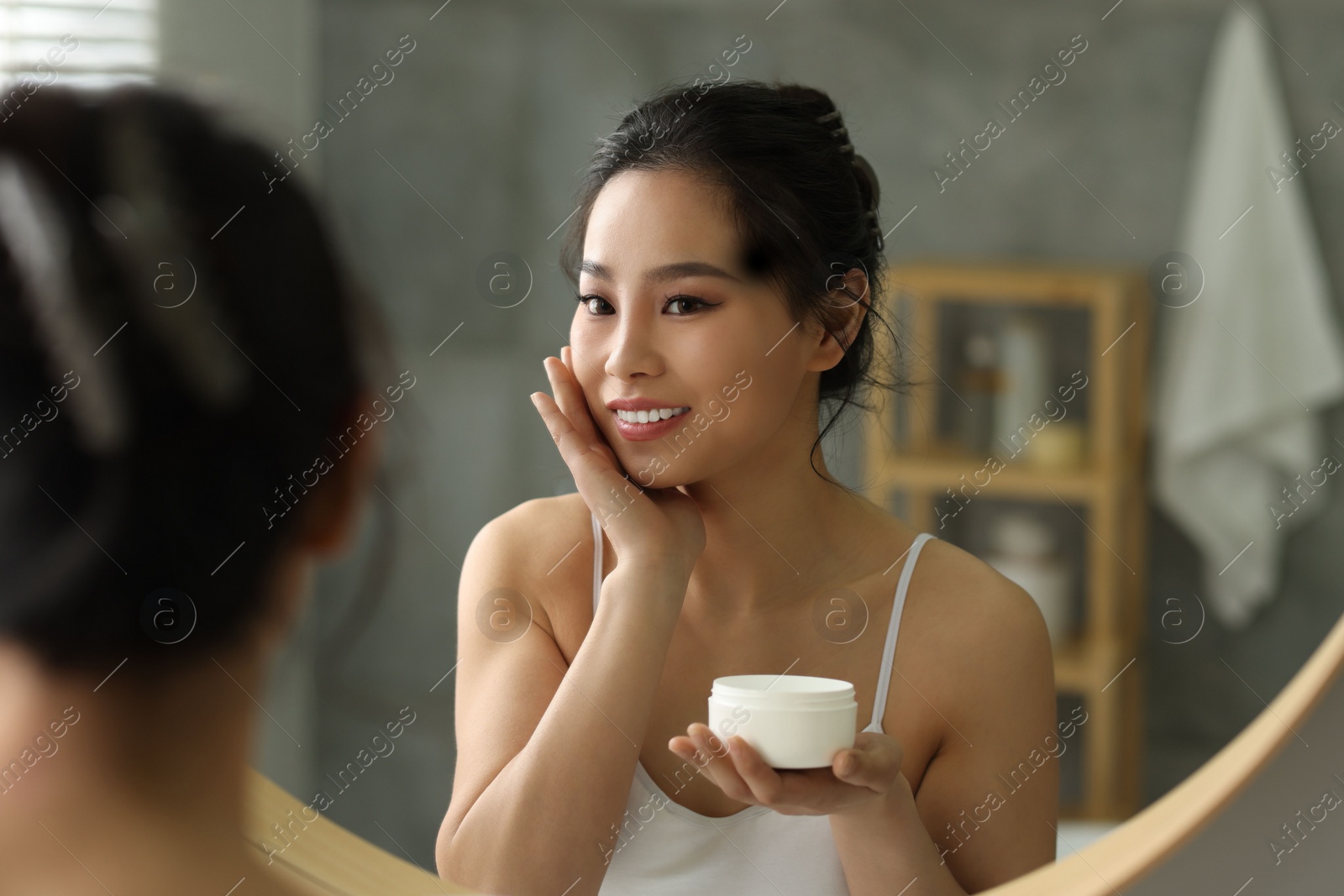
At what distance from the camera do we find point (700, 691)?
0.66m

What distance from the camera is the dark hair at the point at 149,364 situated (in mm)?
209

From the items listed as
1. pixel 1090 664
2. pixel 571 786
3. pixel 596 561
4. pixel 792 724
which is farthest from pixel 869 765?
pixel 1090 664

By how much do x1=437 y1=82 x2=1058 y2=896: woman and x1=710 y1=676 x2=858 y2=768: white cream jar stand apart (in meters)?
0.03

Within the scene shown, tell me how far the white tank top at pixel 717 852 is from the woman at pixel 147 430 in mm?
380

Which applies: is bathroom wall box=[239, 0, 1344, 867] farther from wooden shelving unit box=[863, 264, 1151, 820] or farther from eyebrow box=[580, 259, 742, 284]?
eyebrow box=[580, 259, 742, 284]

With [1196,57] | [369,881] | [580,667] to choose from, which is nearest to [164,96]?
[369,881]

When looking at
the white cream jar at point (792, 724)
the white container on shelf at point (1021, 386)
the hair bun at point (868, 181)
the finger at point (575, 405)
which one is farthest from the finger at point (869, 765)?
the white container on shelf at point (1021, 386)

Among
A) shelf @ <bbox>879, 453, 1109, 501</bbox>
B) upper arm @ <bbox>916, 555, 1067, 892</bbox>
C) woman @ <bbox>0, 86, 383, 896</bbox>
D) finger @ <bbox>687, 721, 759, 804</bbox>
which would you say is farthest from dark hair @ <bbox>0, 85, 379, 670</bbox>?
shelf @ <bbox>879, 453, 1109, 501</bbox>

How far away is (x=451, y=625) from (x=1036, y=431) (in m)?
0.84

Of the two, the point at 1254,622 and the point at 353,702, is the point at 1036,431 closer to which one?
the point at 1254,622

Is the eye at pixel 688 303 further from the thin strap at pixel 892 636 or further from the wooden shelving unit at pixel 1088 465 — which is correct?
the wooden shelving unit at pixel 1088 465

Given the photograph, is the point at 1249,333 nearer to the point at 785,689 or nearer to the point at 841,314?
the point at 841,314

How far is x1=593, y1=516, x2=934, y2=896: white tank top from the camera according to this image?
23.1 inches

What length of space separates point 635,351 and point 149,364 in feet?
1.17
